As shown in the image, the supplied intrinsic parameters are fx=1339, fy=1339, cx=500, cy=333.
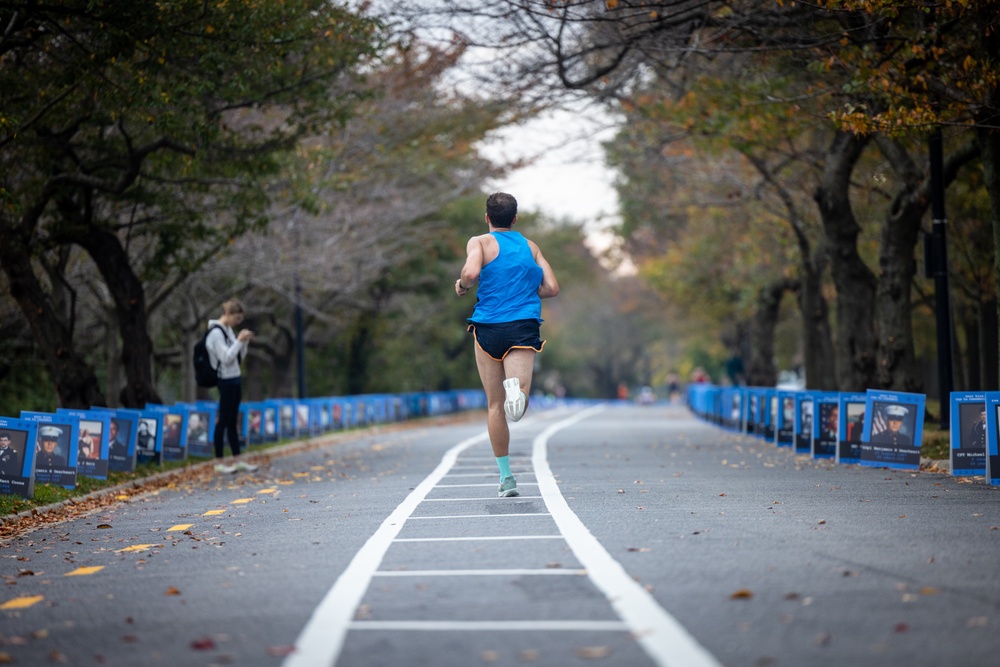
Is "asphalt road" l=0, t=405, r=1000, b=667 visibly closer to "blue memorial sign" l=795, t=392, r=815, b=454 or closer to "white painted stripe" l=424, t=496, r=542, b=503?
"white painted stripe" l=424, t=496, r=542, b=503

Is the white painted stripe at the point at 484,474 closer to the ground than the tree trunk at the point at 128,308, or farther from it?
closer to the ground

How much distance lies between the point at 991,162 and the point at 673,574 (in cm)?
1049

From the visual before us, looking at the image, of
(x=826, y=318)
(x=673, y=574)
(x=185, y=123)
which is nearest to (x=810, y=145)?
(x=826, y=318)

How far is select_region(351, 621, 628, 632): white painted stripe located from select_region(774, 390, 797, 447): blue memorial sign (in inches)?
622

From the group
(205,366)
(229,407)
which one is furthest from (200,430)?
(205,366)

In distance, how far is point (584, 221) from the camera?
6944cm

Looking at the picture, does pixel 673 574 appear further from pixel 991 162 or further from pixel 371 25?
pixel 371 25

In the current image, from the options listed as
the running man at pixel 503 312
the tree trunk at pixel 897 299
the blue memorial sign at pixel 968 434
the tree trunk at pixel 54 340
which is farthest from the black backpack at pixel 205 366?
the tree trunk at pixel 897 299

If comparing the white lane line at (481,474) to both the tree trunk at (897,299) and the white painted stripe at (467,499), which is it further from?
the tree trunk at (897,299)

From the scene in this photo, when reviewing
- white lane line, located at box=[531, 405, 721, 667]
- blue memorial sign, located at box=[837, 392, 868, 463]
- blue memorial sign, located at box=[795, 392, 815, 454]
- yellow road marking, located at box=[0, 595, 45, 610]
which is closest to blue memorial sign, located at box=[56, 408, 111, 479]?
white lane line, located at box=[531, 405, 721, 667]

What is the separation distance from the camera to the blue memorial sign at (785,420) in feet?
70.1

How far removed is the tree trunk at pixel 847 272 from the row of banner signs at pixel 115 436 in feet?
35.2

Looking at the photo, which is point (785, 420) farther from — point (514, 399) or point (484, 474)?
point (514, 399)

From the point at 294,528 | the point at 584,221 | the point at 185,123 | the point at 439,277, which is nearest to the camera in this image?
the point at 294,528
